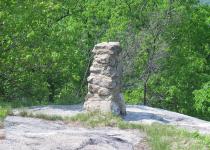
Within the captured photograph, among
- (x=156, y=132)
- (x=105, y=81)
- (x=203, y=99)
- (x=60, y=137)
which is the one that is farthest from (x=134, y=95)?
(x=60, y=137)

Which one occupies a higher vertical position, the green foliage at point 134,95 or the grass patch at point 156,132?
the green foliage at point 134,95

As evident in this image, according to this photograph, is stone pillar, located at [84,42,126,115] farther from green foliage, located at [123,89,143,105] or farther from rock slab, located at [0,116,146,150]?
green foliage, located at [123,89,143,105]

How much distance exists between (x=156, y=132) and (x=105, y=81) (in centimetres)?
349

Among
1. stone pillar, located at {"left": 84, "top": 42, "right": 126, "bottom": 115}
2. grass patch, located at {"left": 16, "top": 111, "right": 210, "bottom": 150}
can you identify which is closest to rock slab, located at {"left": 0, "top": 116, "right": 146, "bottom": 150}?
grass patch, located at {"left": 16, "top": 111, "right": 210, "bottom": 150}

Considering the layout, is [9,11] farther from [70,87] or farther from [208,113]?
[208,113]

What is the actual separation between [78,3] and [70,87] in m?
7.71

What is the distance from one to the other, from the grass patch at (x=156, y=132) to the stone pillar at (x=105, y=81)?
0.88m

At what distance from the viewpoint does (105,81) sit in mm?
18672

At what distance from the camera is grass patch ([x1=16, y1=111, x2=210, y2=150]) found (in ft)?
47.9

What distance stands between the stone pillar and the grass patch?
88cm

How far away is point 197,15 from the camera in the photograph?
3912 centimetres

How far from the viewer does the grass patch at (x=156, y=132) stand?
47.9 ft

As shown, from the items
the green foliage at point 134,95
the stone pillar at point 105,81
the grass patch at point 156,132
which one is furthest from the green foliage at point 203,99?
the grass patch at point 156,132

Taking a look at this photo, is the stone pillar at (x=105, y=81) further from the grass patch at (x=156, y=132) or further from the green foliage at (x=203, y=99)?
the green foliage at (x=203, y=99)
